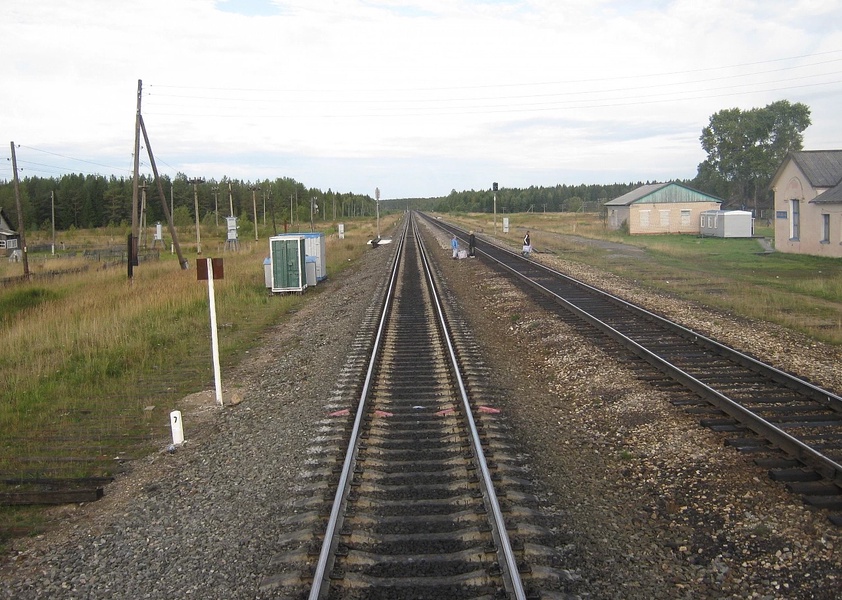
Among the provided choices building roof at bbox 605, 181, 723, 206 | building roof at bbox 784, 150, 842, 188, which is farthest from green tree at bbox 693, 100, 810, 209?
→ building roof at bbox 784, 150, 842, 188

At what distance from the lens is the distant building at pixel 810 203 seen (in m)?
27.9

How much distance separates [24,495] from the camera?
6.33 m

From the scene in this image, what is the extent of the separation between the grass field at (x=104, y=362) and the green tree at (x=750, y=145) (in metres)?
77.2

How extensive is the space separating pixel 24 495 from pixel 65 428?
8.47ft

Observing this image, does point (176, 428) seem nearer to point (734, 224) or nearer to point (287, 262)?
point (287, 262)

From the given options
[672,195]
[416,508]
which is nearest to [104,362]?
[416,508]

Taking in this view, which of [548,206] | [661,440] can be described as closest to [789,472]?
[661,440]

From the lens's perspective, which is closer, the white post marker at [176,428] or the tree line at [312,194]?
the white post marker at [176,428]

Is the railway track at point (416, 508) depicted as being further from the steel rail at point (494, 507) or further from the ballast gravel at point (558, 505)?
the ballast gravel at point (558, 505)

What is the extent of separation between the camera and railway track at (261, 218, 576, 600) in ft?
14.9

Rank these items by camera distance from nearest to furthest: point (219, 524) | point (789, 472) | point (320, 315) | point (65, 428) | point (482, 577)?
point (482, 577), point (219, 524), point (789, 472), point (65, 428), point (320, 315)

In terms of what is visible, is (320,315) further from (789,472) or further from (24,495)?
(789,472)

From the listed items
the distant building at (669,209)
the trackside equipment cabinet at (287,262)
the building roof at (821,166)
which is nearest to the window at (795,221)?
the building roof at (821,166)

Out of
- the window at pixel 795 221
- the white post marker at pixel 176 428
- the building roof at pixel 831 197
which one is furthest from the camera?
the window at pixel 795 221
